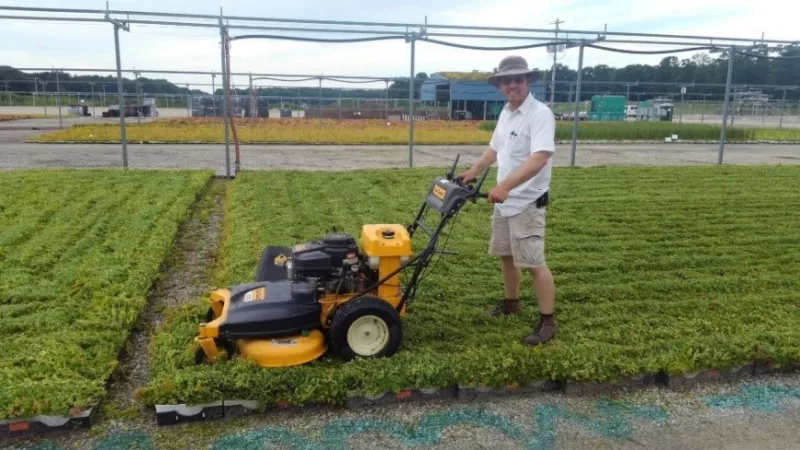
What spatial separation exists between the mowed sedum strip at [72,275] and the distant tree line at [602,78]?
32.9 feet

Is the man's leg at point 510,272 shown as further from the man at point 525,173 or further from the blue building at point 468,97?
the blue building at point 468,97

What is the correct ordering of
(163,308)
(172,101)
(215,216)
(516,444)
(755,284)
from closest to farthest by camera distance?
(516,444) → (163,308) → (755,284) → (215,216) → (172,101)

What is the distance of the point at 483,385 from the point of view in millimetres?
3312

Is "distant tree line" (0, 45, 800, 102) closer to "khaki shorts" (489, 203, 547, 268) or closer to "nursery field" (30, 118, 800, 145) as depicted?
"nursery field" (30, 118, 800, 145)

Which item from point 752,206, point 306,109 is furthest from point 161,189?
point 306,109

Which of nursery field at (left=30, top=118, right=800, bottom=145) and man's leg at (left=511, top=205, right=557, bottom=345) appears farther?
nursery field at (left=30, top=118, right=800, bottom=145)

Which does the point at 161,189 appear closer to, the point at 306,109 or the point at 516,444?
the point at 516,444

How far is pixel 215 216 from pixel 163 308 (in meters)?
3.10

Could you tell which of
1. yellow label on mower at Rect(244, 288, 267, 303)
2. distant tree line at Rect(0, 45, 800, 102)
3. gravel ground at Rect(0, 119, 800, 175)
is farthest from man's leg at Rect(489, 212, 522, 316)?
distant tree line at Rect(0, 45, 800, 102)

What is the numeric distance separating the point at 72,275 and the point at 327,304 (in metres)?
2.38

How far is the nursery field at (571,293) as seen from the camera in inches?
130

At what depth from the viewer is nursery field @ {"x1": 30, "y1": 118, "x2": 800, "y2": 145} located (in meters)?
16.7

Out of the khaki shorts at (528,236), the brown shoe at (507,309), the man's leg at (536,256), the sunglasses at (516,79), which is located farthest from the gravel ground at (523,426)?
the sunglasses at (516,79)

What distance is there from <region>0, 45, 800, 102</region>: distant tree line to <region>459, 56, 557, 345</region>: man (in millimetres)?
12895
